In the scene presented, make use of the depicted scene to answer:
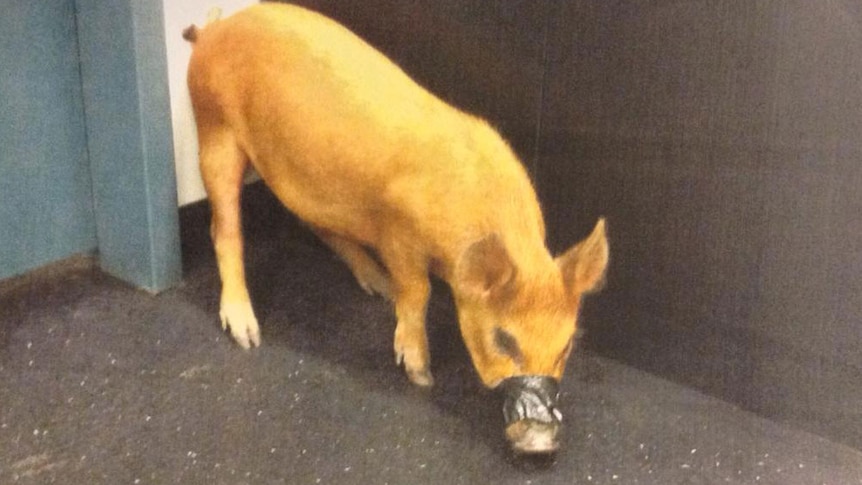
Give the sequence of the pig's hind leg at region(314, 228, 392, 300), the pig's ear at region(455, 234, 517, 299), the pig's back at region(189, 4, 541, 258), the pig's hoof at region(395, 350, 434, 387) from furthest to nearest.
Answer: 1. the pig's hind leg at region(314, 228, 392, 300)
2. the pig's hoof at region(395, 350, 434, 387)
3. the pig's back at region(189, 4, 541, 258)
4. the pig's ear at region(455, 234, 517, 299)

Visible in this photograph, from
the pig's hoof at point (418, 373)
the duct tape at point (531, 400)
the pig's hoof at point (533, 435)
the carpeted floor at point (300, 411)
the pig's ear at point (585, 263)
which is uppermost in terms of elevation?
the pig's ear at point (585, 263)

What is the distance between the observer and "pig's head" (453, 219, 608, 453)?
3.91 feet

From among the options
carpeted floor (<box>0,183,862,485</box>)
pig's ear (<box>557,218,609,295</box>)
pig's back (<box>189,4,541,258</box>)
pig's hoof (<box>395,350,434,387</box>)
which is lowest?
carpeted floor (<box>0,183,862,485</box>)

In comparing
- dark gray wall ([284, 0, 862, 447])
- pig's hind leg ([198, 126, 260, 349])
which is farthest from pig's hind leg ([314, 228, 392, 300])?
dark gray wall ([284, 0, 862, 447])

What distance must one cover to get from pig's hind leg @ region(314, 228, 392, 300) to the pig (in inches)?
8.5

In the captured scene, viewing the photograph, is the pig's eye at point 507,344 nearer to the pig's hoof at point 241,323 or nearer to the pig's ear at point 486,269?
the pig's ear at point 486,269

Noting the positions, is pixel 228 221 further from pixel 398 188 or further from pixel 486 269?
pixel 486 269

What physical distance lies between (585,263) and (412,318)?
0.31 m

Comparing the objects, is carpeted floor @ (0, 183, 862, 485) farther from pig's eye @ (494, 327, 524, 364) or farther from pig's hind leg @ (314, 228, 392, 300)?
pig's eye @ (494, 327, 524, 364)

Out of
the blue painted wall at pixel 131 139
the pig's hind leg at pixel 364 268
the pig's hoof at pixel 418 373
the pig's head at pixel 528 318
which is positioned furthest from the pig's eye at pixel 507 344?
the blue painted wall at pixel 131 139

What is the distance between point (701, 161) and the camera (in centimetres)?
132

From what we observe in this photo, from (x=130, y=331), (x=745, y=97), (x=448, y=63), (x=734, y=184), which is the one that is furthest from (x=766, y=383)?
(x=130, y=331)

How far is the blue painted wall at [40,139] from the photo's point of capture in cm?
153

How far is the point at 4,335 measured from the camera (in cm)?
153
